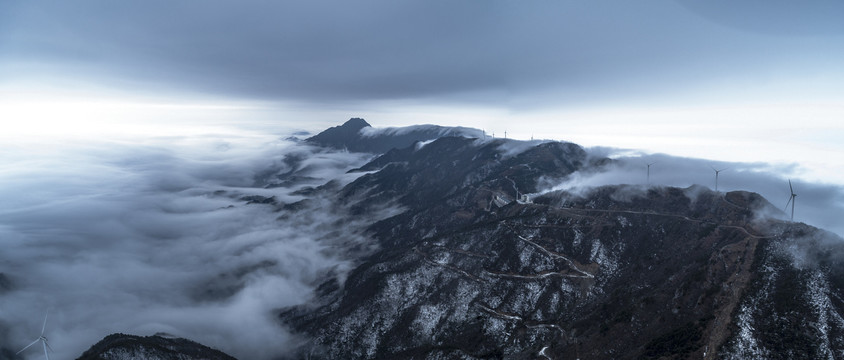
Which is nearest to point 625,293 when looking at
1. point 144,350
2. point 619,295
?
point 619,295

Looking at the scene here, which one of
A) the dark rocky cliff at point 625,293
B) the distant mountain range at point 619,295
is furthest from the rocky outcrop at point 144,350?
the dark rocky cliff at point 625,293

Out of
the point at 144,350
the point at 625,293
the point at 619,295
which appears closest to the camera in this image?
the point at 144,350

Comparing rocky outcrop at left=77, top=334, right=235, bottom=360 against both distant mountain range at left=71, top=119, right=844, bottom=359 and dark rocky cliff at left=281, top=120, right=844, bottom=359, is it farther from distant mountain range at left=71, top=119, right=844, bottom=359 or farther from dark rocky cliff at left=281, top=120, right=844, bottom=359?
dark rocky cliff at left=281, top=120, right=844, bottom=359

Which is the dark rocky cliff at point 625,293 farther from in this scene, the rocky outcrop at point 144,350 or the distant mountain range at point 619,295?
the rocky outcrop at point 144,350

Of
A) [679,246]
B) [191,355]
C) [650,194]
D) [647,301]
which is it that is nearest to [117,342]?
[191,355]

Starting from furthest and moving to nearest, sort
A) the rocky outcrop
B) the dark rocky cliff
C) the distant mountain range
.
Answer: the rocky outcrop → the distant mountain range → the dark rocky cliff

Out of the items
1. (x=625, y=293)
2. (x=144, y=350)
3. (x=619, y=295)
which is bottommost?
(x=144, y=350)

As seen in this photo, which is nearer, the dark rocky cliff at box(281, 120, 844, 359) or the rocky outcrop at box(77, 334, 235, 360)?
the dark rocky cliff at box(281, 120, 844, 359)

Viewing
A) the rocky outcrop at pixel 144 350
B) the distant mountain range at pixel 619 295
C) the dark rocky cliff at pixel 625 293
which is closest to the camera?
the dark rocky cliff at pixel 625 293

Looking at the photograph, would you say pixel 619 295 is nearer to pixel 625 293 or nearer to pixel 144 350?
pixel 625 293

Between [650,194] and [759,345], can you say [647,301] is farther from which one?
[650,194]

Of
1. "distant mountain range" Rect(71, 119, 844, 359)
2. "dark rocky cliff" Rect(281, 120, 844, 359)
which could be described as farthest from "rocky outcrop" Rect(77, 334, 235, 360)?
"dark rocky cliff" Rect(281, 120, 844, 359)

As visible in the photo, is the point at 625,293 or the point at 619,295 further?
the point at 619,295
